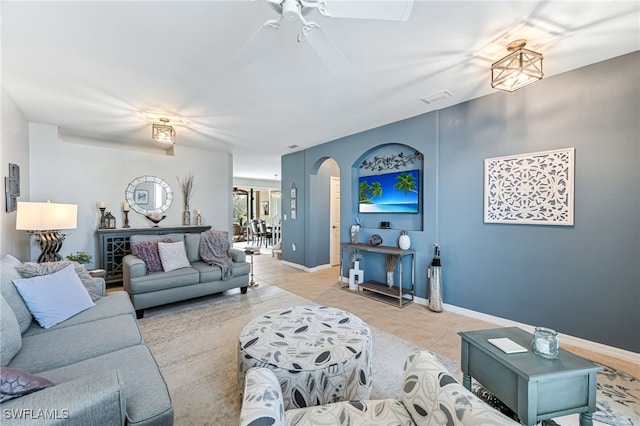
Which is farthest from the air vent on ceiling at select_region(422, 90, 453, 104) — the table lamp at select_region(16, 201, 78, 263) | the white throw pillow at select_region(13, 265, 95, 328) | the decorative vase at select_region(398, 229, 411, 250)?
the table lamp at select_region(16, 201, 78, 263)

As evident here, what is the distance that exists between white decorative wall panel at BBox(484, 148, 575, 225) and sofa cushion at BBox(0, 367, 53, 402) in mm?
3668

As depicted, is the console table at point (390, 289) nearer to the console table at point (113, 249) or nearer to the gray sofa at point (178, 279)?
the gray sofa at point (178, 279)

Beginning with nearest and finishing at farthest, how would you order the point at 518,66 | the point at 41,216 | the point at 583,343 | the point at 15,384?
the point at 15,384, the point at 518,66, the point at 583,343, the point at 41,216

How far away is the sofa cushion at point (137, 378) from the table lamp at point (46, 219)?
2220mm

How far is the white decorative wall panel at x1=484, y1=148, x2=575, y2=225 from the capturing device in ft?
8.36

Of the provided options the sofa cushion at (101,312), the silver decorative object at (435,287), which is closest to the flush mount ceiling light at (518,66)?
the silver decorative object at (435,287)

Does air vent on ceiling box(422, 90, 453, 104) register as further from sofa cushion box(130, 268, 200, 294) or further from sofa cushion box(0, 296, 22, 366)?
sofa cushion box(0, 296, 22, 366)

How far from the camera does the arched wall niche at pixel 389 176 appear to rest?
3734 mm

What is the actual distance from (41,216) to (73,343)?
198cm

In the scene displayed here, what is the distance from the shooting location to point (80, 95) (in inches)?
118

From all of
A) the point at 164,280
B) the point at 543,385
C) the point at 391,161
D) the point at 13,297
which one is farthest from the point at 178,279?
the point at 543,385

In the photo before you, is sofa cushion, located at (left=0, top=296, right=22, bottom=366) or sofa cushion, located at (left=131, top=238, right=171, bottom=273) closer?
sofa cushion, located at (left=0, top=296, right=22, bottom=366)

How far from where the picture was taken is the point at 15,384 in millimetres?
871

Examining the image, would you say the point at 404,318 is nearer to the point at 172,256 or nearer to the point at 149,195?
the point at 172,256
